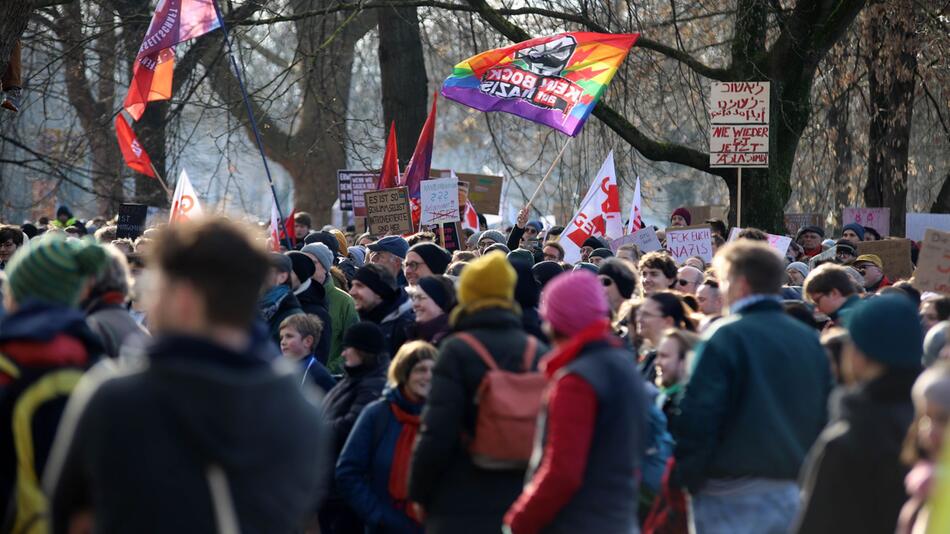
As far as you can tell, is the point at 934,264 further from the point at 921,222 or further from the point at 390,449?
the point at 921,222

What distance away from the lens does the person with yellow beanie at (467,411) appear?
4574 millimetres

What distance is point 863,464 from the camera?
3.81 m

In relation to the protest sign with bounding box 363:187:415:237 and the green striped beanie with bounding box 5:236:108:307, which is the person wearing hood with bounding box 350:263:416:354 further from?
the protest sign with bounding box 363:187:415:237

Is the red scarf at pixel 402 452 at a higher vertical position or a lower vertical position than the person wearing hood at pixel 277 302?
lower

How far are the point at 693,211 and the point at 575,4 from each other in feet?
24.8

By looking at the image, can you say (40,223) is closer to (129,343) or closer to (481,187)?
(481,187)

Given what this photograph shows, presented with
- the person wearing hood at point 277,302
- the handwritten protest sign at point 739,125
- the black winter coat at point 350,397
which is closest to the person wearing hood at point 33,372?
the black winter coat at point 350,397

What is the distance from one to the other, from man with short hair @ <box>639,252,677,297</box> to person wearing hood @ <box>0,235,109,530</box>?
432cm

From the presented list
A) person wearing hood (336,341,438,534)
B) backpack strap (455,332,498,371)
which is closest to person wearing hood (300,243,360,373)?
person wearing hood (336,341,438,534)

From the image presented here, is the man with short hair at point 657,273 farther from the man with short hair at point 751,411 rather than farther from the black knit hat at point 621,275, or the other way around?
the man with short hair at point 751,411

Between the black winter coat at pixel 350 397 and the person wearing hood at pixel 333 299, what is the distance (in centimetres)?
229

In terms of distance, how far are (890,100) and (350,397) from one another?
13.2m

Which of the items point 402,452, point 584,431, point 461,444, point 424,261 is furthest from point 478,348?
point 424,261

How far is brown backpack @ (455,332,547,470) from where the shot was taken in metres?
4.54
